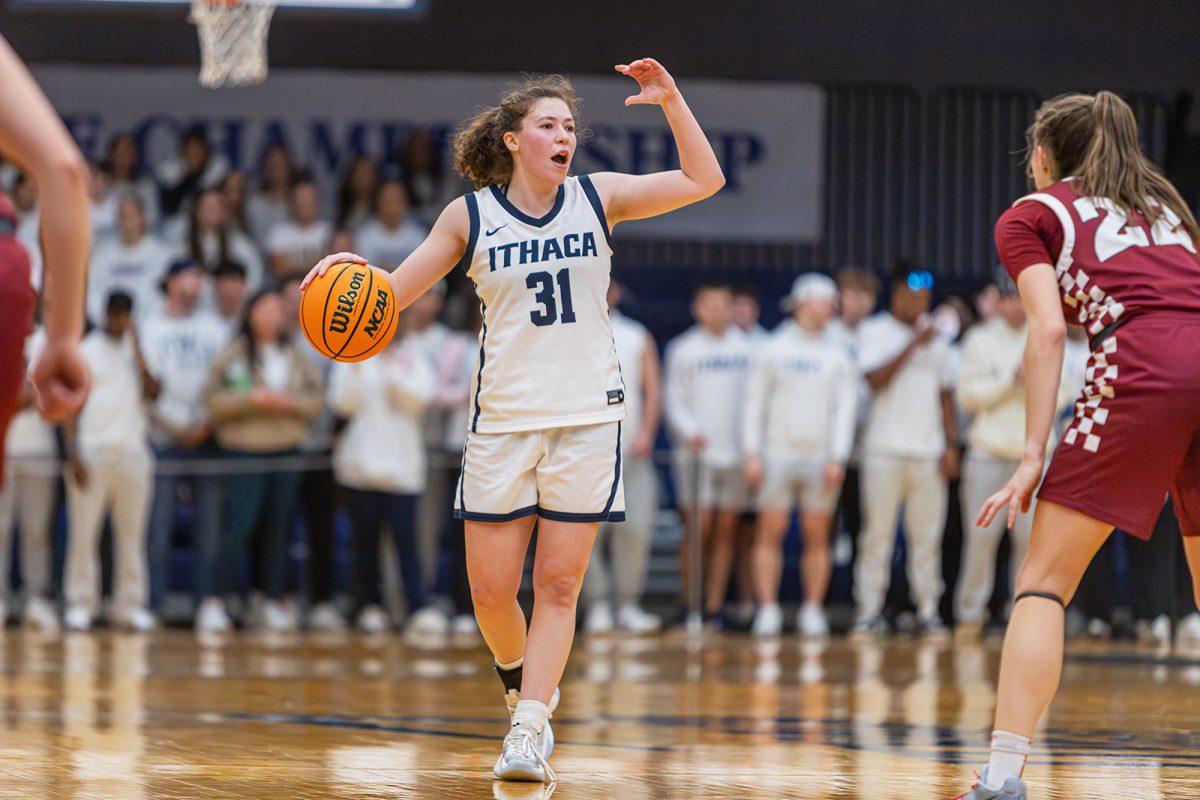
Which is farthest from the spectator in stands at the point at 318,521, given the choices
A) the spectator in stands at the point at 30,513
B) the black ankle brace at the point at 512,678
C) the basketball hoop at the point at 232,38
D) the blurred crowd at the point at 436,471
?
the black ankle brace at the point at 512,678

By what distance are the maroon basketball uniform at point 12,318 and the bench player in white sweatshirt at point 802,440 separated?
7999 mm

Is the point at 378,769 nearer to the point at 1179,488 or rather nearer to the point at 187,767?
the point at 187,767

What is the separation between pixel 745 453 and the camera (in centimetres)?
1118

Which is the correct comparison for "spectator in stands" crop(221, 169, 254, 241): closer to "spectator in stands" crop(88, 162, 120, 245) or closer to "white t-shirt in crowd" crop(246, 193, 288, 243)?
→ "white t-shirt in crowd" crop(246, 193, 288, 243)

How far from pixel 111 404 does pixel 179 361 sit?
1.66ft

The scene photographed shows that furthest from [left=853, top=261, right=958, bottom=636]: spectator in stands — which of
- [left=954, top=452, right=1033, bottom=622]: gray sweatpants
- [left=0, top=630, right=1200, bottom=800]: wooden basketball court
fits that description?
[left=0, top=630, right=1200, bottom=800]: wooden basketball court

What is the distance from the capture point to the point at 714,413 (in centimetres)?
1151

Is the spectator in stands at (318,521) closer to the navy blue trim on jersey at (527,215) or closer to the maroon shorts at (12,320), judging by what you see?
the navy blue trim on jersey at (527,215)

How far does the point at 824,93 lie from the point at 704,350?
3110 millimetres

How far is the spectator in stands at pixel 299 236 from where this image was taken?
12.0 m

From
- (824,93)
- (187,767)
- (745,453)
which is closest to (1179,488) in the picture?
(187,767)

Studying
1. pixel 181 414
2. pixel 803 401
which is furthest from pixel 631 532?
pixel 181 414

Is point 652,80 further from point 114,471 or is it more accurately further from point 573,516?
point 114,471

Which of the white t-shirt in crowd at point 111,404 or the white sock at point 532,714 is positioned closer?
the white sock at point 532,714
